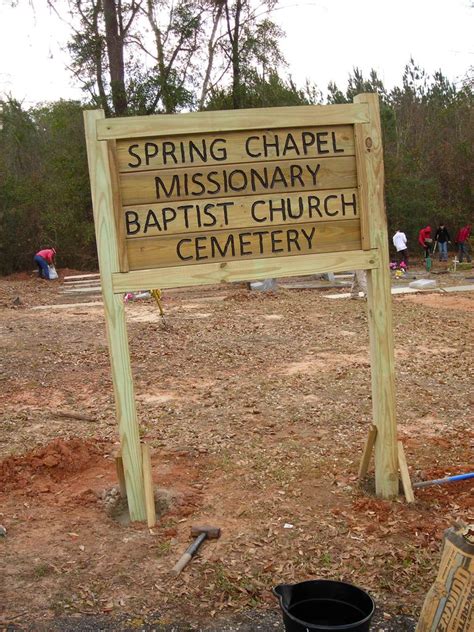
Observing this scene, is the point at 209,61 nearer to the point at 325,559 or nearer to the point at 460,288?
the point at 460,288

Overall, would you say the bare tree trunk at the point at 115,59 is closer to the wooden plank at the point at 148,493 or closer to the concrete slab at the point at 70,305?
the concrete slab at the point at 70,305

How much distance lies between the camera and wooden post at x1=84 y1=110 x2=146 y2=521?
146 inches

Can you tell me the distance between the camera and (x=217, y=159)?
3.85 metres

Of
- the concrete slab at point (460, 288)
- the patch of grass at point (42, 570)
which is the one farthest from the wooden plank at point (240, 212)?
the concrete slab at point (460, 288)

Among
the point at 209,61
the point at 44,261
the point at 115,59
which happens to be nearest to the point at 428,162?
the point at 209,61

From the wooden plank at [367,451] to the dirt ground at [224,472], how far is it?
11cm

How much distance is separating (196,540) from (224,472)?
110cm

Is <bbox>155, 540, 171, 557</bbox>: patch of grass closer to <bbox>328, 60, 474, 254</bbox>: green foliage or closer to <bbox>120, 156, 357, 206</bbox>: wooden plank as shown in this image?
<bbox>120, 156, 357, 206</bbox>: wooden plank

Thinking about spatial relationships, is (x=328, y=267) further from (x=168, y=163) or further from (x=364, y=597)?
(x=364, y=597)

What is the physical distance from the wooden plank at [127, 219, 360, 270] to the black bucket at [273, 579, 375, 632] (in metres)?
1.83

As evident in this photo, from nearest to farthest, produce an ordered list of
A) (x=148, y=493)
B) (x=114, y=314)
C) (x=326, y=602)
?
(x=326, y=602)
(x=114, y=314)
(x=148, y=493)

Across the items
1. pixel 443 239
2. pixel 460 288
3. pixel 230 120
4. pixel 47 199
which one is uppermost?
pixel 47 199

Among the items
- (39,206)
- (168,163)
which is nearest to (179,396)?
(168,163)

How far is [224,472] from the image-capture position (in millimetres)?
4828
